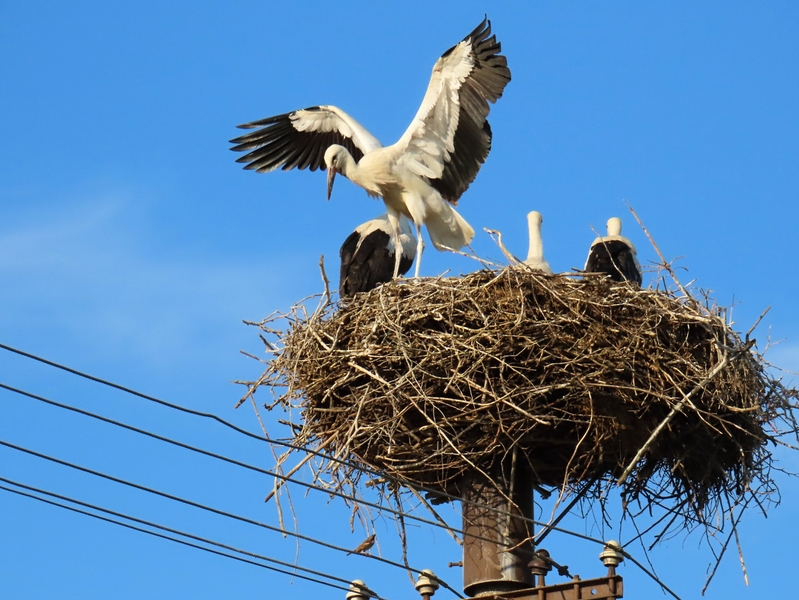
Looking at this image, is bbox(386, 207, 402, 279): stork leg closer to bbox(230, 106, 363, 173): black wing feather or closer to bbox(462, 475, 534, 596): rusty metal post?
bbox(230, 106, 363, 173): black wing feather

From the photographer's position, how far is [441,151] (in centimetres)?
1016

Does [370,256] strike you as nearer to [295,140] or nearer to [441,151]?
[441,151]

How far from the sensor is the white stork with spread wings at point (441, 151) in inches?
390

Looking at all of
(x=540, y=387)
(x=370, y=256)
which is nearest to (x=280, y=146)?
(x=370, y=256)

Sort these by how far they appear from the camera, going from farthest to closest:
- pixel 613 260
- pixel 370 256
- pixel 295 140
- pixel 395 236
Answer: pixel 295 140, pixel 395 236, pixel 370 256, pixel 613 260

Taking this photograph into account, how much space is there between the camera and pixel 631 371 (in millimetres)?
7430

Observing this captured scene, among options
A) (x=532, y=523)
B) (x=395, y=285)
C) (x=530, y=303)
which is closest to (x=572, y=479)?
(x=532, y=523)

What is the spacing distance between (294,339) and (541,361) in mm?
1787

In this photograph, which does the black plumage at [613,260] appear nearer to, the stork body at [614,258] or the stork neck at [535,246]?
the stork body at [614,258]

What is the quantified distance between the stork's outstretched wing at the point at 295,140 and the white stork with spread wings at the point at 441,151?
47cm

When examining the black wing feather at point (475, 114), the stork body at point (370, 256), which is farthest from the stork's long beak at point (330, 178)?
the black wing feather at point (475, 114)

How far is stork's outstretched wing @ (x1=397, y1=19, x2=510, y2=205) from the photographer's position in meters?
9.88

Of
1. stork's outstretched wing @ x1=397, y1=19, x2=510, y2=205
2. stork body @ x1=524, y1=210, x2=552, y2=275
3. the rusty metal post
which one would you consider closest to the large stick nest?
the rusty metal post

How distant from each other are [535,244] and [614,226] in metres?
1.15
